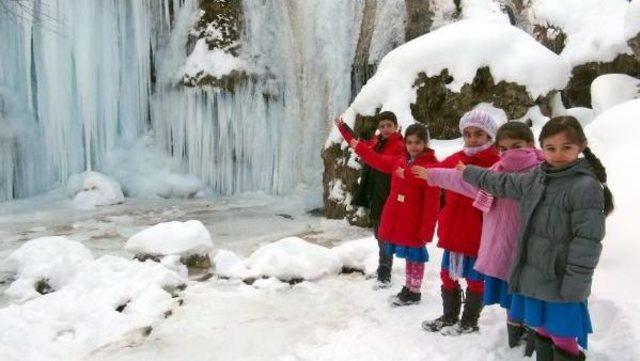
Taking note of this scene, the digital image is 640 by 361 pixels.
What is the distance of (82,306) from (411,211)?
99.9 inches

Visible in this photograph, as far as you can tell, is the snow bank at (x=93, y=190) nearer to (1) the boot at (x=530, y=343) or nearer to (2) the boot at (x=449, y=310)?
(2) the boot at (x=449, y=310)

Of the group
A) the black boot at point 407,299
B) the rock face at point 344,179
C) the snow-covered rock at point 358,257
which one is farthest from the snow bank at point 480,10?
the black boot at point 407,299

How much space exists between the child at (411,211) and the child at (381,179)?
303 millimetres

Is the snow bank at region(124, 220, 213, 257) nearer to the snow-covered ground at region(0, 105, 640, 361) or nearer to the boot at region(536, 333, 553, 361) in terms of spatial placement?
the snow-covered ground at region(0, 105, 640, 361)

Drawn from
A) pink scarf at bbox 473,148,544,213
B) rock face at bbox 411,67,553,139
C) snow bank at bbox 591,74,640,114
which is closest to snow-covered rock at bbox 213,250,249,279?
pink scarf at bbox 473,148,544,213

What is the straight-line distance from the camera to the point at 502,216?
8.93 feet

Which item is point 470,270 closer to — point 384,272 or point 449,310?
point 449,310

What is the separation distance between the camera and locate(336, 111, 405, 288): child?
424 centimetres

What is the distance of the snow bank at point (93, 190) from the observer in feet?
35.5

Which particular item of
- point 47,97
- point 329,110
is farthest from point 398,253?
point 47,97

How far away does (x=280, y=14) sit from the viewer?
12.0m

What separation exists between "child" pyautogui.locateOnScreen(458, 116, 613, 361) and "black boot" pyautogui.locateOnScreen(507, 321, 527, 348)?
34cm

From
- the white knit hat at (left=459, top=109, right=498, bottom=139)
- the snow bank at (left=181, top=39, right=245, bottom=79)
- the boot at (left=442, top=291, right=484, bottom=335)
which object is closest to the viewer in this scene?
the white knit hat at (left=459, top=109, right=498, bottom=139)

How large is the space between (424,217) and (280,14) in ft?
30.3
